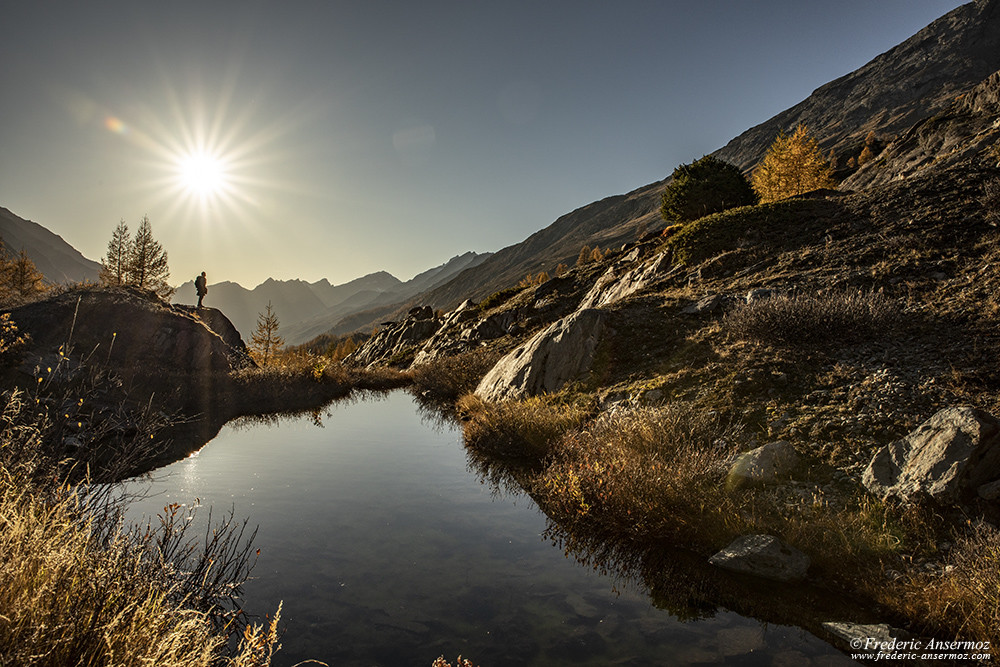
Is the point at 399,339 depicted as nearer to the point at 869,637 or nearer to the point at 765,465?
the point at 765,465

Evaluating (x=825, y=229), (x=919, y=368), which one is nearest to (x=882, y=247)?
(x=825, y=229)

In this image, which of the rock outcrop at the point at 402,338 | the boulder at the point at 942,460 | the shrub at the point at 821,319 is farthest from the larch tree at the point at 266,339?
the boulder at the point at 942,460

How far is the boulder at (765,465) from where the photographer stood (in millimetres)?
6840

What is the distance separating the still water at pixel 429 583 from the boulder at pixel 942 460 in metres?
2.62

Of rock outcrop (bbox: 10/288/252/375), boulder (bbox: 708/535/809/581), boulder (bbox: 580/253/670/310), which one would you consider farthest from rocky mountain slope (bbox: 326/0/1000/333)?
boulder (bbox: 708/535/809/581)

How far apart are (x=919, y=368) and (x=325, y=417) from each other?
1749cm

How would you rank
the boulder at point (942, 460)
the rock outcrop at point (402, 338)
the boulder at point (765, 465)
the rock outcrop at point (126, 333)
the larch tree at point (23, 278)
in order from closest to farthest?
the boulder at point (942, 460) < the boulder at point (765, 465) < the rock outcrop at point (126, 333) < the larch tree at point (23, 278) < the rock outcrop at point (402, 338)

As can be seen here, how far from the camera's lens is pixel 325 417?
1758 cm

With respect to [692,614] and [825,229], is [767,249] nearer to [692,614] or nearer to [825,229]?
[825,229]

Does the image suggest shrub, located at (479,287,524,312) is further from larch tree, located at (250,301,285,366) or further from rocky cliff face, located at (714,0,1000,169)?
rocky cliff face, located at (714,0,1000,169)

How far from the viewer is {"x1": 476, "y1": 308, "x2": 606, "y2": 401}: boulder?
43.8 feet

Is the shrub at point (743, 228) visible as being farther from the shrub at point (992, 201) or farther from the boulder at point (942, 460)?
the boulder at point (942, 460)

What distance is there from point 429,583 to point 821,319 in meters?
9.86

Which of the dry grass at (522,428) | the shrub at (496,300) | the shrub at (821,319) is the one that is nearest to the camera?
the shrub at (821,319)
